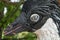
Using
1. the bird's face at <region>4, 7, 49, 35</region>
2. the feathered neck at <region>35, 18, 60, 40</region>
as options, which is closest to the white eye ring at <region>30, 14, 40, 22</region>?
the bird's face at <region>4, 7, 49, 35</region>

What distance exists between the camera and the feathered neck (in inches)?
47.1

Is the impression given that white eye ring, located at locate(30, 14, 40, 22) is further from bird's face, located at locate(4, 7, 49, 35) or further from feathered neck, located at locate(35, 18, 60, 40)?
feathered neck, located at locate(35, 18, 60, 40)

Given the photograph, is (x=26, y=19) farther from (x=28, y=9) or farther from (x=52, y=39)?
(x=52, y=39)

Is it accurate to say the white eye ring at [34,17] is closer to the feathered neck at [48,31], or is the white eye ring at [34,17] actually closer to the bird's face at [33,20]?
the bird's face at [33,20]

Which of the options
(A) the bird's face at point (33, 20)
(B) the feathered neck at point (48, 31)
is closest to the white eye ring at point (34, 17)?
(A) the bird's face at point (33, 20)

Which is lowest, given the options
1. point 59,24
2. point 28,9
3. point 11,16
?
point 59,24

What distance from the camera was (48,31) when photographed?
1219mm

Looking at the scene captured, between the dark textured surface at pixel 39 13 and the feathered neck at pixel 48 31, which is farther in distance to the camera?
the dark textured surface at pixel 39 13

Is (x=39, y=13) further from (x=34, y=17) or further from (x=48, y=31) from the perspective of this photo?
(x=48, y=31)

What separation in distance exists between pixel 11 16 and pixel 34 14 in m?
0.91

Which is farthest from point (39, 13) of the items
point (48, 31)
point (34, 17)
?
point (48, 31)

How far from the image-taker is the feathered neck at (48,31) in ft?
3.92

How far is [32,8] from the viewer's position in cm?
136

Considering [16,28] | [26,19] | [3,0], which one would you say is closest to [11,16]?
[3,0]
